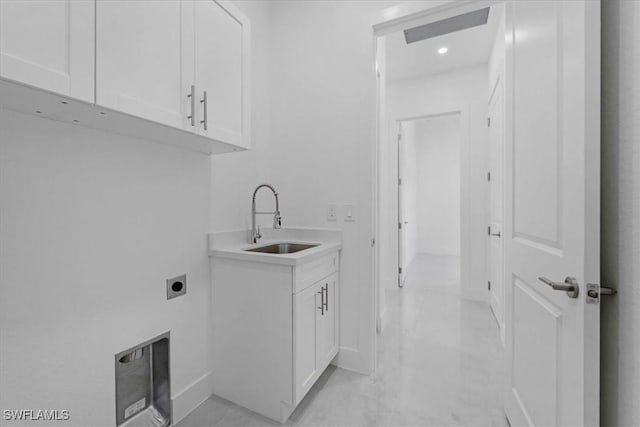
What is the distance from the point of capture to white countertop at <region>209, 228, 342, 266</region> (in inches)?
58.3

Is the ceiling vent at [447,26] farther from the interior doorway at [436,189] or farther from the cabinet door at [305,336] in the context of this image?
the interior doorway at [436,189]

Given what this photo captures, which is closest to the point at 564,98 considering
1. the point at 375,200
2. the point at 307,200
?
the point at 375,200

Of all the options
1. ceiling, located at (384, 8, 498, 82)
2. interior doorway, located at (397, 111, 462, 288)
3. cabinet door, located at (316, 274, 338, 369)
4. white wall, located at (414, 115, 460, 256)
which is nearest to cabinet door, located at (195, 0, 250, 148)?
cabinet door, located at (316, 274, 338, 369)

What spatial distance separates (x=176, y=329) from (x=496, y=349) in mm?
2417

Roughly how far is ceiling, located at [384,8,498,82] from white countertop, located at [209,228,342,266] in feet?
7.39

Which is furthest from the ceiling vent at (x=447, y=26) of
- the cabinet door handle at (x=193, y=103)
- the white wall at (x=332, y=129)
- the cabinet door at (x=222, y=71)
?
the cabinet door handle at (x=193, y=103)

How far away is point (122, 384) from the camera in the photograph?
1324 mm

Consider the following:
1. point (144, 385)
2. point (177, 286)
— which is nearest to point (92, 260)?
point (177, 286)

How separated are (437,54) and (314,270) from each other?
303 centimetres

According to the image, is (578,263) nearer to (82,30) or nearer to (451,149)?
(82,30)

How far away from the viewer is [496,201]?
2.75 metres

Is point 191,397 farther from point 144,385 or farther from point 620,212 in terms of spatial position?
point 620,212

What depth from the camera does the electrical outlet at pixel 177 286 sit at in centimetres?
148

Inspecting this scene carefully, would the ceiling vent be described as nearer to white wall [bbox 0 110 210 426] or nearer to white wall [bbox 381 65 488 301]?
white wall [bbox 381 65 488 301]
